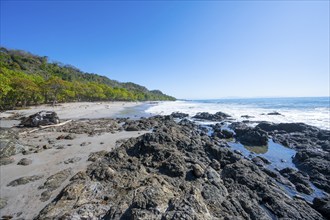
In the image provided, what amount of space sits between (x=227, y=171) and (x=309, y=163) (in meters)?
7.56

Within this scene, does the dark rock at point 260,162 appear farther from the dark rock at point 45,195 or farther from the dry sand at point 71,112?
the dry sand at point 71,112

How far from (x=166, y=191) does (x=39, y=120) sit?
21645mm

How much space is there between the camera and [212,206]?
725 centimetres

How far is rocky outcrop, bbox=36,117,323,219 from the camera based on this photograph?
19.8ft

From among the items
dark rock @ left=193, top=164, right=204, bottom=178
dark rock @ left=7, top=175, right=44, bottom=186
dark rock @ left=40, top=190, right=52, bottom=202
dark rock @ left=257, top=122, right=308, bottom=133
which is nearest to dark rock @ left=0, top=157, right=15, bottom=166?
dark rock @ left=7, top=175, right=44, bottom=186

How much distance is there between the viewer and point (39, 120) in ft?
75.2

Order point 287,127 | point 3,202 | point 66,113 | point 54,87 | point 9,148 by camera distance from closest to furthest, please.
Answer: point 3,202 → point 9,148 → point 287,127 → point 66,113 → point 54,87

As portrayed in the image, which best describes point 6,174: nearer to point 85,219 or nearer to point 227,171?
point 85,219

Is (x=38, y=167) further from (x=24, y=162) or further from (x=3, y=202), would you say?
(x=3, y=202)

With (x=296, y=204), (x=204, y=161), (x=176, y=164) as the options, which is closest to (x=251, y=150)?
(x=204, y=161)

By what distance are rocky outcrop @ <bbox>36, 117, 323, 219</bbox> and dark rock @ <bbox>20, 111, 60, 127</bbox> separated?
15832 millimetres

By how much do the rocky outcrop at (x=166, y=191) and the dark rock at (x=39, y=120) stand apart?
1583 cm

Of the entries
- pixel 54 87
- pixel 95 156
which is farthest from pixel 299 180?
pixel 54 87

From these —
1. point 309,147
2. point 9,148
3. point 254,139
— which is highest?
point 9,148
